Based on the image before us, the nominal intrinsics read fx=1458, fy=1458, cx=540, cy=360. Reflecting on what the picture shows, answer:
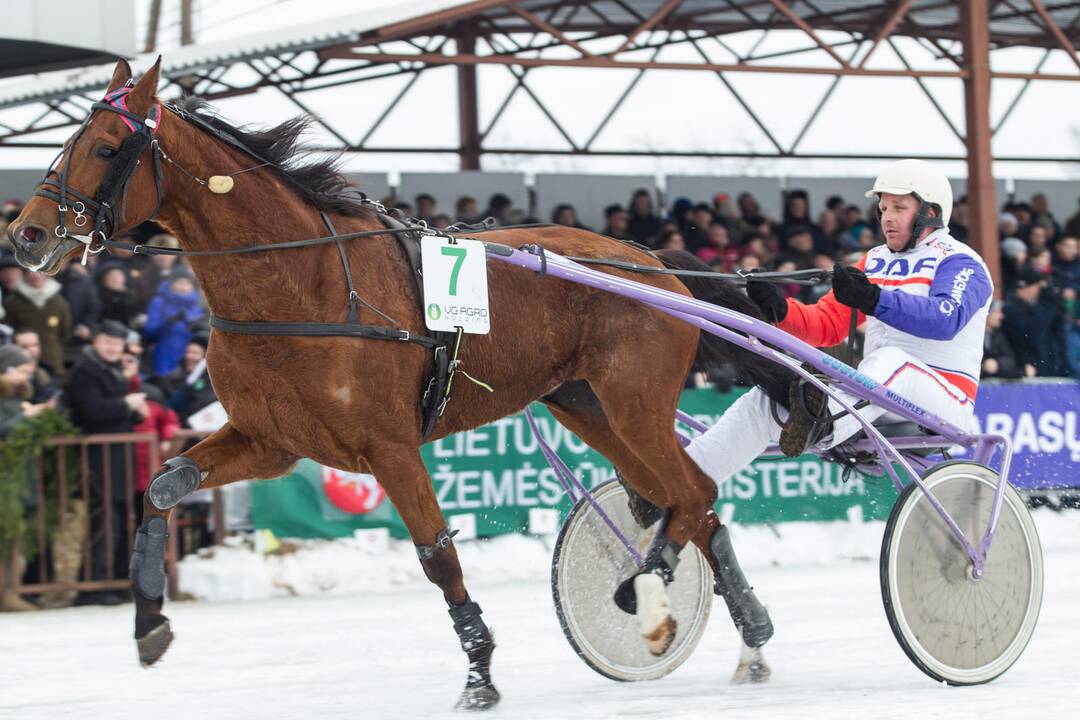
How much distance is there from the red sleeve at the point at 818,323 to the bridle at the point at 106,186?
96.1 inches

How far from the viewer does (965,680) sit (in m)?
4.75

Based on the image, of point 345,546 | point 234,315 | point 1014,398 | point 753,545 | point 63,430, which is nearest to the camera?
point 234,315

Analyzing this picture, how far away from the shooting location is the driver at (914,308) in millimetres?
4789

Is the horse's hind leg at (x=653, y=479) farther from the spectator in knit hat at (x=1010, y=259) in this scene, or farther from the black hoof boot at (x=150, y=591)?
the spectator in knit hat at (x=1010, y=259)

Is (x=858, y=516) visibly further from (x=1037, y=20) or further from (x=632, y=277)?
(x=1037, y=20)

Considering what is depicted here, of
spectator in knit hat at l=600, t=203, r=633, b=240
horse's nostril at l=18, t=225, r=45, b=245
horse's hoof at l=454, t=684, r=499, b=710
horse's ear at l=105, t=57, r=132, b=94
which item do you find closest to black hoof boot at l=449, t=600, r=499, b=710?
horse's hoof at l=454, t=684, r=499, b=710

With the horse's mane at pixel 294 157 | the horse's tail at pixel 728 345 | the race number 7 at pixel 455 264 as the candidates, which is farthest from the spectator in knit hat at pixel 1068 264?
the horse's mane at pixel 294 157

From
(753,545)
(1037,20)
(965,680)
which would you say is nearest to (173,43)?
(1037,20)

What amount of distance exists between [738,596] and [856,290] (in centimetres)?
115

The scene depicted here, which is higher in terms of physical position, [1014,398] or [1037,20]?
[1037,20]

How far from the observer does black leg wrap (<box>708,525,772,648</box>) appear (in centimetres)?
506

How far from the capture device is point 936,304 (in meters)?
4.78

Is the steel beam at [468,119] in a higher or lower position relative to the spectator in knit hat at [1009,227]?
higher

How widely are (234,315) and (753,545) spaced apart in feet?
17.5
